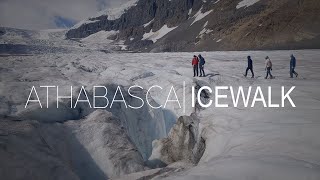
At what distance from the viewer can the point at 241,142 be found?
673 centimetres

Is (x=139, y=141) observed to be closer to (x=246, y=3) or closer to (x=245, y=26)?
(x=245, y=26)

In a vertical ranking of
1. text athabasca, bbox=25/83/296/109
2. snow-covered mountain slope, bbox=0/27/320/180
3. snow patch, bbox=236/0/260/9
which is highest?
snow patch, bbox=236/0/260/9

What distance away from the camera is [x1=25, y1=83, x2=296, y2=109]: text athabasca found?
10.3 m

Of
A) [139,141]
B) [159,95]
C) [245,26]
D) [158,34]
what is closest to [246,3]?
[245,26]

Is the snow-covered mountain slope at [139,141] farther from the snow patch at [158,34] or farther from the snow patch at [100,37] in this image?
the snow patch at [100,37]

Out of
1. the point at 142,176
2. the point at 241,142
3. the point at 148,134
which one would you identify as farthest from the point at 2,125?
the point at 148,134

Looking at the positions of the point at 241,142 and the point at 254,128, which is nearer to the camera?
the point at 241,142

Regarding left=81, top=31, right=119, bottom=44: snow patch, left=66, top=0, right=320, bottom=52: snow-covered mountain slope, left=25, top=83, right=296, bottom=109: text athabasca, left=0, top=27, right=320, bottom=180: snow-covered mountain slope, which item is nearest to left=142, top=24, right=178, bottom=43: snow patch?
left=66, top=0, right=320, bottom=52: snow-covered mountain slope

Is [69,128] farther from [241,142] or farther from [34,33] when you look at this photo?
[34,33]

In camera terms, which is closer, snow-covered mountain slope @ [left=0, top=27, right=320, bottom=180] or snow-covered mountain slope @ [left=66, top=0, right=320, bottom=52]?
snow-covered mountain slope @ [left=0, top=27, right=320, bottom=180]

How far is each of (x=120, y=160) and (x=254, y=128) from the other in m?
3.70

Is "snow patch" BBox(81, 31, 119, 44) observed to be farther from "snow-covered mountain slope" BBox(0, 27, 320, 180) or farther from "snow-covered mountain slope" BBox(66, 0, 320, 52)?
"snow-covered mountain slope" BBox(0, 27, 320, 180)

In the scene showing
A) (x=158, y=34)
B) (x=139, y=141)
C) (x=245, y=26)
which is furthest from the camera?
(x=158, y=34)

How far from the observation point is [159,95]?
16359mm
